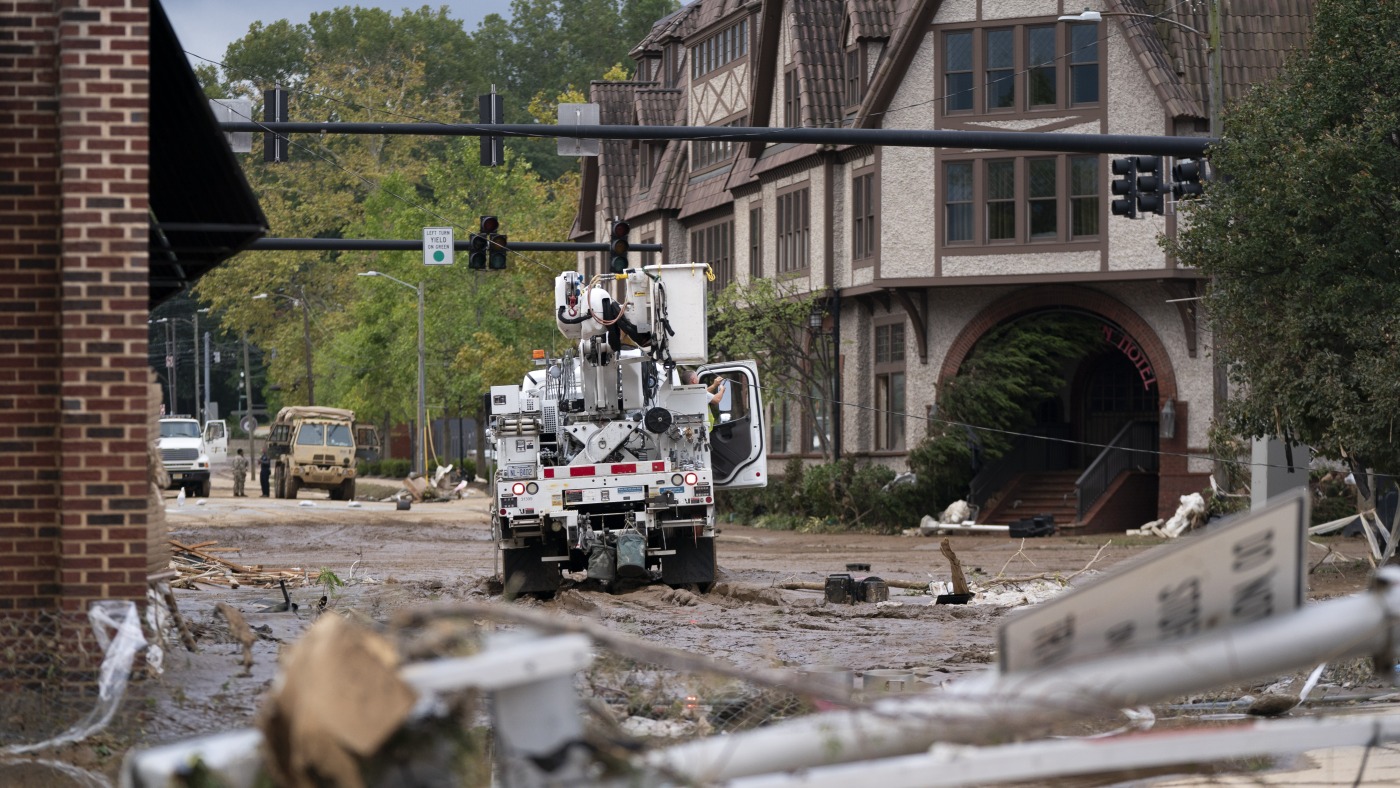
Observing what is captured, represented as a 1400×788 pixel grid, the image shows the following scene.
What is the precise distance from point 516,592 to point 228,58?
3424 inches

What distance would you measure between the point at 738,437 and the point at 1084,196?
644 inches

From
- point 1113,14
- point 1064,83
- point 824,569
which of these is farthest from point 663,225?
point 824,569

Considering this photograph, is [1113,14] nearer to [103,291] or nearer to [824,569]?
[824,569]

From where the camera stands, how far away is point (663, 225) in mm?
50094

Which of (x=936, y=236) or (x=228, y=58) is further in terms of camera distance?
(x=228, y=58)

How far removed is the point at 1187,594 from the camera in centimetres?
452

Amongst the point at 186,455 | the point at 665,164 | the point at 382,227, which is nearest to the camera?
the point at 665,164

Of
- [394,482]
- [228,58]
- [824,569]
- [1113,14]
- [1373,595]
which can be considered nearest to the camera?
[1373,595]

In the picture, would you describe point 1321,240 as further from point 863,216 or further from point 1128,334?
point 863,216

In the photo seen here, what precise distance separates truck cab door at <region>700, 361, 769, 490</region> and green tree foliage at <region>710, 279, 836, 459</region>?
59.5ft

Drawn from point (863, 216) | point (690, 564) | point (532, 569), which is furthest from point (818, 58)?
point (532, 569)

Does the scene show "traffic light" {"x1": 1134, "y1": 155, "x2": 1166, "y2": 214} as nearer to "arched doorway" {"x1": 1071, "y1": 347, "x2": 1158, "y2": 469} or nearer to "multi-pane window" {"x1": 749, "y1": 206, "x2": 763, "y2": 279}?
"arched doorway" {"x1": 1071, "y1": 347, "x2": 1158, "y2": 469}

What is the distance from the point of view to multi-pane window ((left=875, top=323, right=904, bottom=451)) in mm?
38812

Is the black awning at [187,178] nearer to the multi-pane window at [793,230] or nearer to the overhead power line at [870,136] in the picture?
the overhead power line at [870,136]
